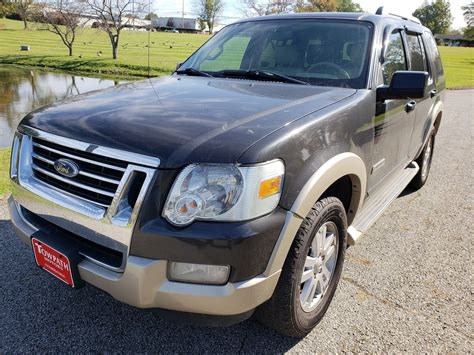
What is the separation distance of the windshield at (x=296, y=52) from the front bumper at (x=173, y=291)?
1.74 meters

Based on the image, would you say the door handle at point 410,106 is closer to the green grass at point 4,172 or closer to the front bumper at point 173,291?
the front bumper at point 173,291

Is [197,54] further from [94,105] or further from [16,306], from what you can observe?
[16,306]

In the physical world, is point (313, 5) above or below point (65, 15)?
above

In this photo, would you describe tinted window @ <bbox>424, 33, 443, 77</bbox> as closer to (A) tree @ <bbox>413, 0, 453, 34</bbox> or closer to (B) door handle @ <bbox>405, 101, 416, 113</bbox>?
(B) door handle @ <bbox>405, 101, 416, 113</bbox>

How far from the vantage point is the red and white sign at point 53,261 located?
2080mm

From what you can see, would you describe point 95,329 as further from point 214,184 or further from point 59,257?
point 214,184

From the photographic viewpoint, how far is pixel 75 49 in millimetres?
36625

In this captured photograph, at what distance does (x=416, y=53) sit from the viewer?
412 centimetres

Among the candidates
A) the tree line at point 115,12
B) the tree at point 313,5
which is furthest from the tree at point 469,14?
the tree at point 313,5

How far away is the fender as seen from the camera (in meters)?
1.96

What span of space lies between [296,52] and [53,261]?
236 cm

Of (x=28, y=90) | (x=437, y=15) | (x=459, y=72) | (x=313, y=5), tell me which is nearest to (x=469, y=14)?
(x=437, y=15)

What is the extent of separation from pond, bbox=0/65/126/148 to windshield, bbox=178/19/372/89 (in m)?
5.73

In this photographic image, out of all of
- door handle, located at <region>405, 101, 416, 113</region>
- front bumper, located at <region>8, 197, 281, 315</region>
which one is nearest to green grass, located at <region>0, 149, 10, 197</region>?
A: front bumper, located at <region>8, 197, 281, 315</region>
